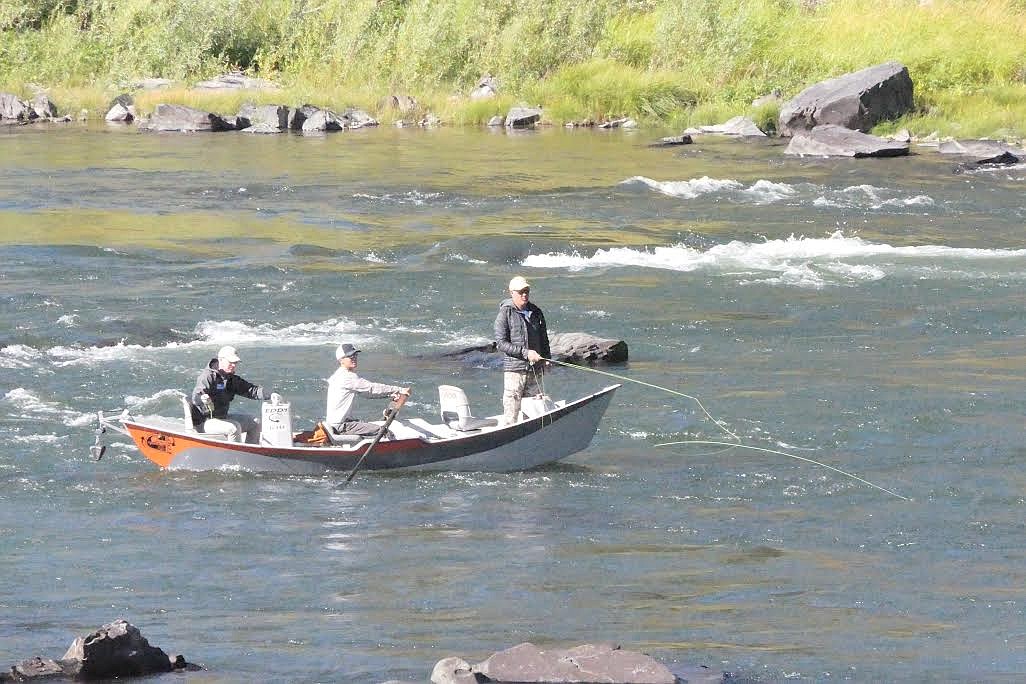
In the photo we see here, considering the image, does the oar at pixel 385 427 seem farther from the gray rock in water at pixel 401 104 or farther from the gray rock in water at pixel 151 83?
the gray rock in water at pixel 151 83

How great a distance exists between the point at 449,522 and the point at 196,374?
618 cm

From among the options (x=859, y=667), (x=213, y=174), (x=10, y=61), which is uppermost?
(x=10, y=61)

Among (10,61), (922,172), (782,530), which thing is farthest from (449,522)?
(10,61)

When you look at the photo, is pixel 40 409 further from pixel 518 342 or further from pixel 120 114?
pixel 120 114

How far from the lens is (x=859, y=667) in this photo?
885 cm

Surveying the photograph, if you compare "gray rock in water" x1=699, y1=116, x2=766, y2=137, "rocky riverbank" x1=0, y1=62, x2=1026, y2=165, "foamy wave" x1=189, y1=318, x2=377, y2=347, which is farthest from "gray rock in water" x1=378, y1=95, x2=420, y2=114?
"foamy wave" x1=189, y1=318, x2=377, y2=347

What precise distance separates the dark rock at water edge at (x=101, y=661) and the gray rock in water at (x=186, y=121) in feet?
127

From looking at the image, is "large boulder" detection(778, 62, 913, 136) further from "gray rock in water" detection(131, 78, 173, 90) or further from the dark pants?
the dark pants

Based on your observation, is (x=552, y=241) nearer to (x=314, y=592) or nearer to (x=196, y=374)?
(x=196, y=374)

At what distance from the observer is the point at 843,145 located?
3728 centimetres

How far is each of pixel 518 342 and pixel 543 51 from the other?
38.2 metres

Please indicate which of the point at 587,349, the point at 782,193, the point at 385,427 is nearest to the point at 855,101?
the point at 782,193

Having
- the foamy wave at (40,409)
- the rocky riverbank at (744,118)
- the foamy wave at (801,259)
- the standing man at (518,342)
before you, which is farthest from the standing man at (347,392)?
the rocky riverbank at (744,118)

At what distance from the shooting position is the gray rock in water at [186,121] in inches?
1805
